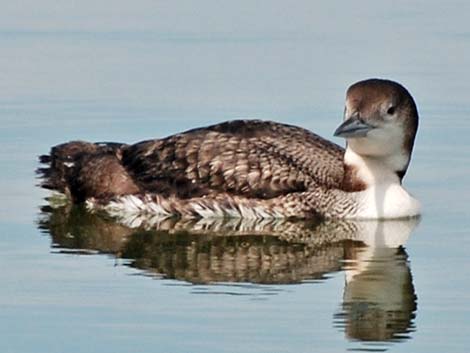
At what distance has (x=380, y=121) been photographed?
1794 centimetres

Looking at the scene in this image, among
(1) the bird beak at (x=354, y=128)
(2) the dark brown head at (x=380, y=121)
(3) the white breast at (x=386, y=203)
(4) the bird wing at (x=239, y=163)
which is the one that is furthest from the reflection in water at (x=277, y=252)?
(1) the bird beak at (x=354, y=128)

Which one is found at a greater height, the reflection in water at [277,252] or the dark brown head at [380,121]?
the dark brown head at [380,121]

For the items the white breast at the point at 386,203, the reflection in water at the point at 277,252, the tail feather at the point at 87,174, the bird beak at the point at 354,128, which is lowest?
the reflection in water at the point at 277,252

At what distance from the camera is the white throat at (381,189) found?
59.0ft

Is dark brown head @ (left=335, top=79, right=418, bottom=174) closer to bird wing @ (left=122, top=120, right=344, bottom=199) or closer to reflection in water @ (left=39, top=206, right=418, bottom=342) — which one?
bird wing @ (left=122, top=120, right=344, bottom=199)

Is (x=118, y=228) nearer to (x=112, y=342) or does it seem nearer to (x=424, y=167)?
(x=424, y=167)

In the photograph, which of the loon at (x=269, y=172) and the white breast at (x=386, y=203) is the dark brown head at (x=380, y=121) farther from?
the white breast at (x=386, y=203)

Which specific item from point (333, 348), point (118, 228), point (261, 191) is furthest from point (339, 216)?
point (333, 348)

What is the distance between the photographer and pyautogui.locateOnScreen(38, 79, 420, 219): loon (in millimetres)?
18000

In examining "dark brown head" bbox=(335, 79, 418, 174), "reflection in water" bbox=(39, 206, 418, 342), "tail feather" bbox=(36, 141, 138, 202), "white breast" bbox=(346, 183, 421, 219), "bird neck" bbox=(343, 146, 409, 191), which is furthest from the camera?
"tail feather" bbox=(36, 141, 138, 202)

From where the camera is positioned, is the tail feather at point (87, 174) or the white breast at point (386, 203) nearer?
the white breast at point (386, 203)

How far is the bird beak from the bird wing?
69 cm

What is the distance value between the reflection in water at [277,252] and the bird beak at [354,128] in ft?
2.41

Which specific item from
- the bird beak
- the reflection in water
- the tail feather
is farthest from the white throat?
the tail feather
